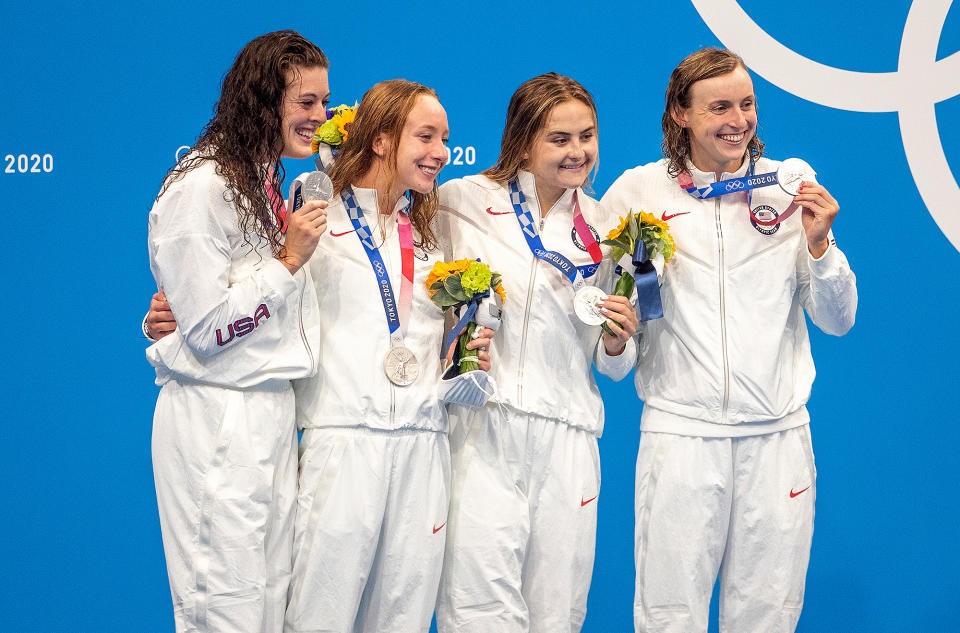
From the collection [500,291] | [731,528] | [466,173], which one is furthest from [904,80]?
A: [500,291]

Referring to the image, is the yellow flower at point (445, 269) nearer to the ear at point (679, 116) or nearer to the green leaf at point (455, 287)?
the green leaf at point (455, 287)

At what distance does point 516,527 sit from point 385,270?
960mm

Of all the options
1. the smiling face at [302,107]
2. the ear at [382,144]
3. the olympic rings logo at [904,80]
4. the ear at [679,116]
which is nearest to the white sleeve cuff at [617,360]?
the ear at [679,116]

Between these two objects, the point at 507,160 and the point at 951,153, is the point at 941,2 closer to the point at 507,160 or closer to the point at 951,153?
the point at 951,153

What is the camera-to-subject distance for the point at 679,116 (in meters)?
3.74

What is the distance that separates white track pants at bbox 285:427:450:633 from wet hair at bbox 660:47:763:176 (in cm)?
139

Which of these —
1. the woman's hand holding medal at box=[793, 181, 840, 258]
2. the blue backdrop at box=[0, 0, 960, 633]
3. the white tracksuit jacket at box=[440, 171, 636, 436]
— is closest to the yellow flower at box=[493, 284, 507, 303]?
the white tracksuit jacket at box=[440, 171, 636, 436]

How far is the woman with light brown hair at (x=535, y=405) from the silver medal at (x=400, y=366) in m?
0.32

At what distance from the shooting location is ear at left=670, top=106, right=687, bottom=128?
147 inches

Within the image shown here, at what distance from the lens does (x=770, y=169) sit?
372cm

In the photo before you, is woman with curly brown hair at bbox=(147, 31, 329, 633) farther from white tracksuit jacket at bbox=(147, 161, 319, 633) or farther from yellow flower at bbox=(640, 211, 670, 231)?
yellow flower at bbox=(640, 211, 670, 231)

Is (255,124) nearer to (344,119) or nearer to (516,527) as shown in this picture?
(344,119)

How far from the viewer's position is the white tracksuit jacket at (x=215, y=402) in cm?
296

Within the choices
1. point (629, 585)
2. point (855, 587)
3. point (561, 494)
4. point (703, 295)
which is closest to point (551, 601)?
point (561, 494)
